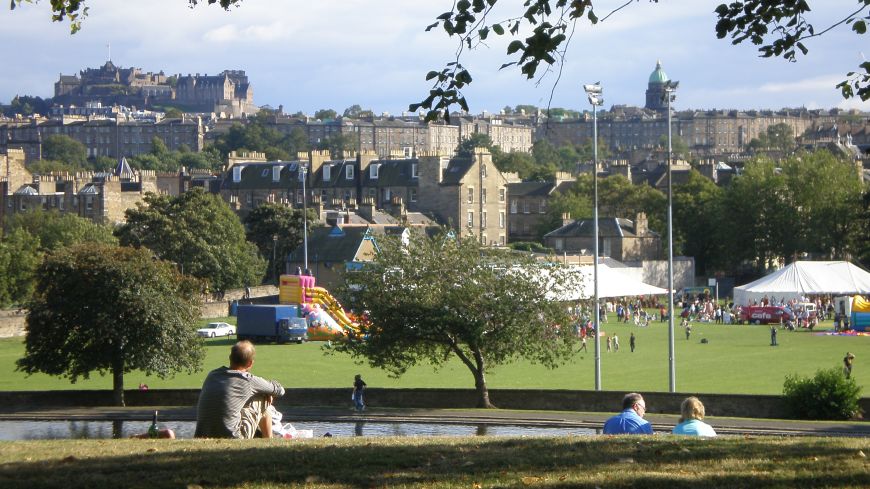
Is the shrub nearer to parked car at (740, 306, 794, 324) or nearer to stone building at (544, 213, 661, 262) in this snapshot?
parked car at (740, 306, 794, 324)

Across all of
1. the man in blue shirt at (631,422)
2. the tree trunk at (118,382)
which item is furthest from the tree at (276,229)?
the man in blue shirt at (631,422)

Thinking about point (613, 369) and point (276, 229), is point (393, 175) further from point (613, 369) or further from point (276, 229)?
point (613, 369)

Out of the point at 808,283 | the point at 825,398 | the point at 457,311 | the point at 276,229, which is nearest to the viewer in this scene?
the point at 825,398

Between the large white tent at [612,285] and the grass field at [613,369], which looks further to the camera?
the large white tent at [612,285]

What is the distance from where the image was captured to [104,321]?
1355 inches

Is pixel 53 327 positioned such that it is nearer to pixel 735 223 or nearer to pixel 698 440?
pixel 698 440

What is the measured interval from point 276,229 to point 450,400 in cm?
6023

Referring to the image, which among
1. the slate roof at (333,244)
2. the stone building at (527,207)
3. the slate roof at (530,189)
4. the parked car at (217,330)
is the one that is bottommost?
the parked car at (217,330)

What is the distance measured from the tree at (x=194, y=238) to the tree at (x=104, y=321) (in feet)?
128

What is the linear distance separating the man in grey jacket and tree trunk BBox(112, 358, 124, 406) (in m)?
21.9

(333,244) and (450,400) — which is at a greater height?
(333,244)

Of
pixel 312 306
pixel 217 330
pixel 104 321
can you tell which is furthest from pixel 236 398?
pixel 217 330

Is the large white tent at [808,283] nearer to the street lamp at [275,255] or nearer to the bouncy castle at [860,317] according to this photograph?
the bouncy castle at [860,317]

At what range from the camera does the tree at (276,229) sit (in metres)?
91.4
